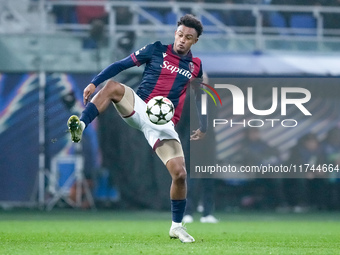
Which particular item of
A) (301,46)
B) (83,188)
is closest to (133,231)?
(83,188)

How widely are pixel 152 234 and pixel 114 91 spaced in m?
2.34

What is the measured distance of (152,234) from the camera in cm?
845

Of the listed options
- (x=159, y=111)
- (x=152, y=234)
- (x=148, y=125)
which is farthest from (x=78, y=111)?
(x=159, y=111)

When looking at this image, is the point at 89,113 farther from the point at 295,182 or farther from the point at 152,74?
the point at 295,182

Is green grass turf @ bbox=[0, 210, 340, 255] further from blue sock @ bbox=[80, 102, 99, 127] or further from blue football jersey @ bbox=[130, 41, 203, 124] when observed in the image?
blue football jersey @ bbox=[130, 41, 203, 124]

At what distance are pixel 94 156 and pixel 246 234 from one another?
19.7 ft

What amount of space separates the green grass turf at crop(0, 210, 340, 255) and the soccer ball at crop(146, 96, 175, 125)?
1.14 meters

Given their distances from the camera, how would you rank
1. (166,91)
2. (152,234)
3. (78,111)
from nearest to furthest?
(166,91)
(152,234)
(78,111)

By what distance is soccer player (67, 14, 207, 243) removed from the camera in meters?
6.86

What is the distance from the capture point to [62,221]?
36.9 feet

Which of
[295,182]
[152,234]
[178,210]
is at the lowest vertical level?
[152,234]

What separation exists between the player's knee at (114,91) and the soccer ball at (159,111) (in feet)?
1.14

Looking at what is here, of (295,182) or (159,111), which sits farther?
(295,182)

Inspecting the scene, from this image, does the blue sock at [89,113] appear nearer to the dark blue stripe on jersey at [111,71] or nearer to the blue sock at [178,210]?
the dark blue stripe on jersey at [111,71]
